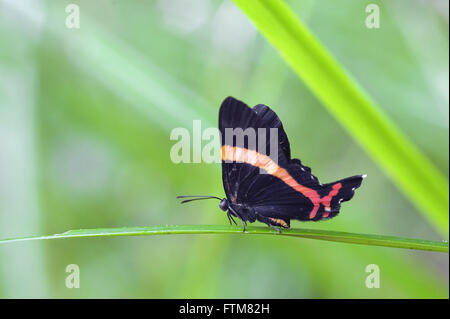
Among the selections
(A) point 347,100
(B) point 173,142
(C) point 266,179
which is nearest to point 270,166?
(C) point 266,179

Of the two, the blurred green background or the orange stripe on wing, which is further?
the blurred green background

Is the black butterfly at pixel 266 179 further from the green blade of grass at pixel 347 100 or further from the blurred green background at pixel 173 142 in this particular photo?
the blurred green background at pixel 173 142

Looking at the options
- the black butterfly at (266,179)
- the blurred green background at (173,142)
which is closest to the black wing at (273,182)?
the black butterfly at (266,179)

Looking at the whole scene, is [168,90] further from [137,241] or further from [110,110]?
[137,241]

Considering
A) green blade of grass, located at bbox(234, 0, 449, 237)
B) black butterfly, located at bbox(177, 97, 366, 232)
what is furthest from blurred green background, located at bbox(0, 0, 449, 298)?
green blade of grass, located at bbox(234, 0, 449, 237)

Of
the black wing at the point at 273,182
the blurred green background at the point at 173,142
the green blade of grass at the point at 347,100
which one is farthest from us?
the blurred green background at the point at 173,142

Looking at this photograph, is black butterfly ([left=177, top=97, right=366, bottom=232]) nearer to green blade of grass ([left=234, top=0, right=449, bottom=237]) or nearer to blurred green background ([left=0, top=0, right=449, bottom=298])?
green blade of grass ([left=234, top=0, right=449, bottom=237])
